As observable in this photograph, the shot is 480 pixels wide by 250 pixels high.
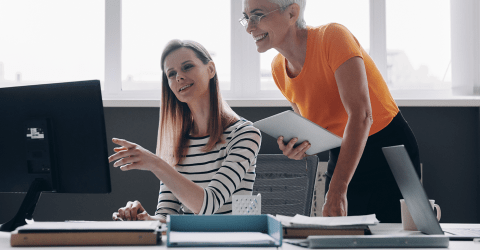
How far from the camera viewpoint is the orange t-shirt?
1.36 m

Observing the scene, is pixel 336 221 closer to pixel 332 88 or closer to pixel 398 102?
pixel 332 88

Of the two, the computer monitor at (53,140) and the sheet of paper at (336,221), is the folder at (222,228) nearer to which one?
the sheet of paper at (336,221)

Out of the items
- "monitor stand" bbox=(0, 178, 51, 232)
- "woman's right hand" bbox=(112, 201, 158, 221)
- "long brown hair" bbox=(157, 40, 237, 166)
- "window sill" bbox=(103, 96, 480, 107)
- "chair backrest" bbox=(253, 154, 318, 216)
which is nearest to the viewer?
"monitor stand" bbox=(0, 178, 51, 232)

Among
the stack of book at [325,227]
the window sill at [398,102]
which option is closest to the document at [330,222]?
the stack of book at [325,227]

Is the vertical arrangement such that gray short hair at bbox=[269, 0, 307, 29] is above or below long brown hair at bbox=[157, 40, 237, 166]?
above

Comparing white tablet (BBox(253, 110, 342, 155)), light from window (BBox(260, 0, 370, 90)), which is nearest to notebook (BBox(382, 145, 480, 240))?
white tablet (BBox(253, 110, 342, 155))

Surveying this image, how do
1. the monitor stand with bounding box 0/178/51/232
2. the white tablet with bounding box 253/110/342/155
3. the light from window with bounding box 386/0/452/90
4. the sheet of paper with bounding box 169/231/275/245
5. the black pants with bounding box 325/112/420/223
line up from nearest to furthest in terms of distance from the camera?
the sheet of paper with bounding box 169/231/275/245, the monitor stand with bounding box 0/178/51/232, the white tablet with bounding box 253/110/342/155, the black pants with bounding box 325/112/420/223, the light from window with bounding box 386/0/452/90

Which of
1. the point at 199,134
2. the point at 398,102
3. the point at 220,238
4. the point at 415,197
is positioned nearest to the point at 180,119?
the point at 199,134

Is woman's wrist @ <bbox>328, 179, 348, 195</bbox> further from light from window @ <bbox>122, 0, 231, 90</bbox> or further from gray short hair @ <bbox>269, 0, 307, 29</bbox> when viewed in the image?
light from window @ <bbox>122, 0, 231, 90</bbox>

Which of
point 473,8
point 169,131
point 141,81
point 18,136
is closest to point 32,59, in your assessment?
point 141,81

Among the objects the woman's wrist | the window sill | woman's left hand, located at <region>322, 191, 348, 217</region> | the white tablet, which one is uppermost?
the window sill

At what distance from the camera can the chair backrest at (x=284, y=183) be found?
175cm

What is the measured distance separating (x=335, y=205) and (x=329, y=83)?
476 mm

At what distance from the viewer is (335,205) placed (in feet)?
3.80
